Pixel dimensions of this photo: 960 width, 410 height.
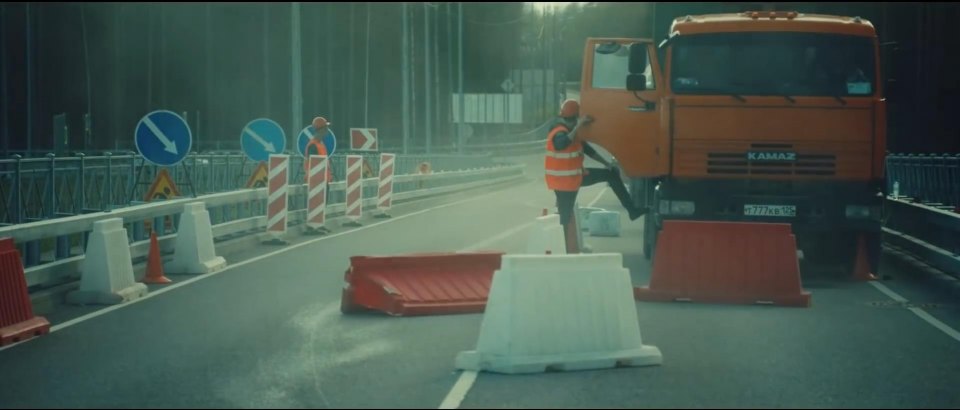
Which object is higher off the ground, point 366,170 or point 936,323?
point 366,170

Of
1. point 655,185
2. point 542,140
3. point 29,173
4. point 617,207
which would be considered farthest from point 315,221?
point 542,140

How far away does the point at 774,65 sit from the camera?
16.9 meters

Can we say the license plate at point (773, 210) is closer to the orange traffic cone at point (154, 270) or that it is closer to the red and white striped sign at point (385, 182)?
the orange traffic cone at point (154, 270)

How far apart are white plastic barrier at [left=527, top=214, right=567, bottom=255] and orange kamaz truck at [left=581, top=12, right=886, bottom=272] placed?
4.04 meters

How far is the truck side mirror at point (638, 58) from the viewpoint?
17.0m

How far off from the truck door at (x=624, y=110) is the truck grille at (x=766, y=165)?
75 centimetres

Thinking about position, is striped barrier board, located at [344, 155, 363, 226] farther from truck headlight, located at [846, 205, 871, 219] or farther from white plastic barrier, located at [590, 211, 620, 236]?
truck headlight, located at [846, 205, 871, 219]

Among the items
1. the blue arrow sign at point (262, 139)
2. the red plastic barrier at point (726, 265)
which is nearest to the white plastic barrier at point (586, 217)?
the blue arrow sign at point (262, 139)

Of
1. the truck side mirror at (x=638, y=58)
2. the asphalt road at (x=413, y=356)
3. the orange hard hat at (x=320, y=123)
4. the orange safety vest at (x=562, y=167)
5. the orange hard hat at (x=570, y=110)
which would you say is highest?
the truck side mirror at (x=638, y=58)

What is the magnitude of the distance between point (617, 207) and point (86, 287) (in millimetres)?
23040

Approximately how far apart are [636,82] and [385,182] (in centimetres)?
1342

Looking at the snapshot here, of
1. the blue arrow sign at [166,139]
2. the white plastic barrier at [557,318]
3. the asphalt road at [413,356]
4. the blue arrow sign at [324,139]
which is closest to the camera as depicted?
the asphalt road at [413,356]

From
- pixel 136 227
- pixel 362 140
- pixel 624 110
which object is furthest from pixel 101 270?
pixel 362 140

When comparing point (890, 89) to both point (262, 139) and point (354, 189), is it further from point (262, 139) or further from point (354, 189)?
point (354, 189)
